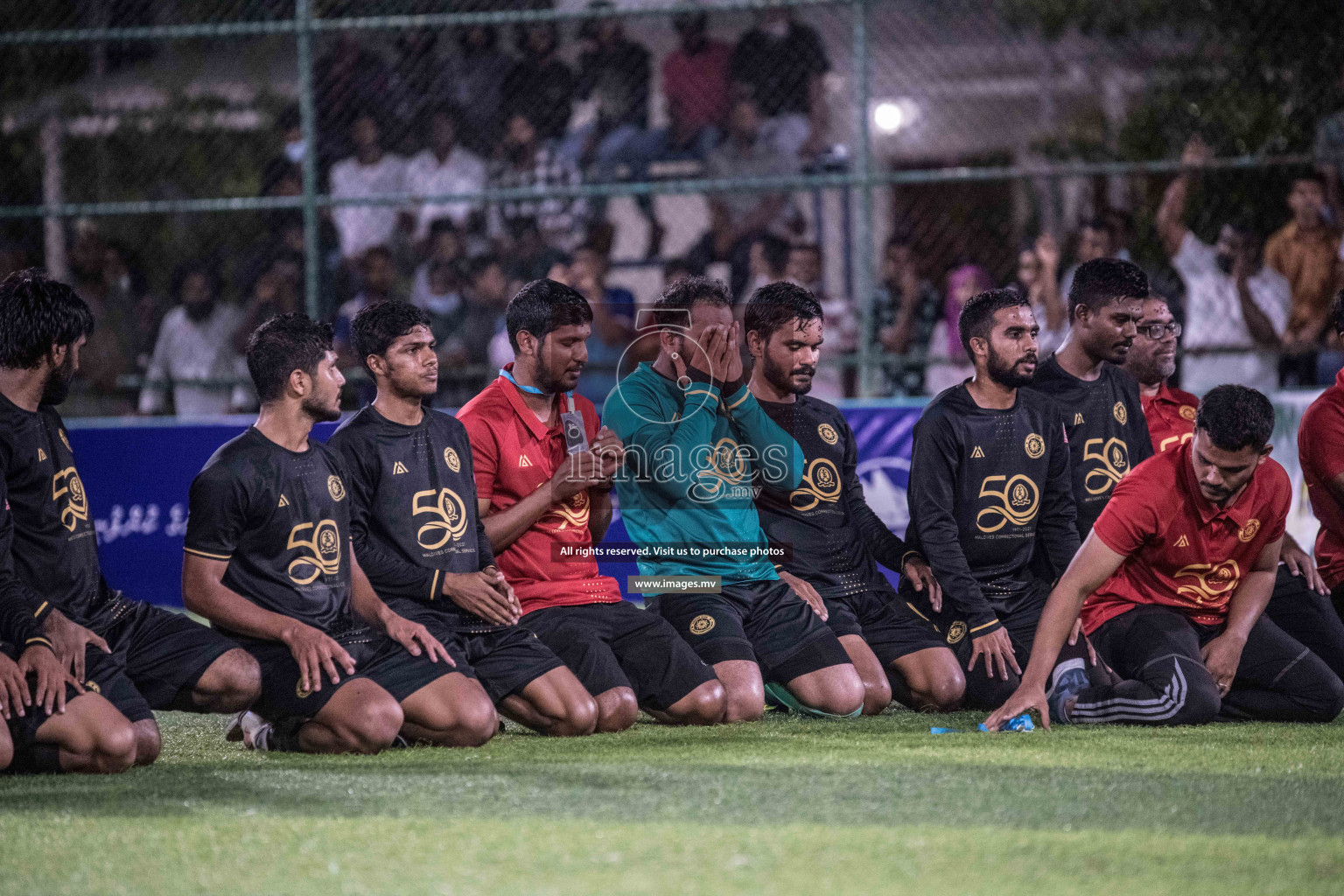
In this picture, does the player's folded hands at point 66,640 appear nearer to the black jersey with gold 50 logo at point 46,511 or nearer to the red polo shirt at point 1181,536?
the black jersey with gold 50 logo at point 46,511

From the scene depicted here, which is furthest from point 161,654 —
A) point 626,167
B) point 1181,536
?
point 626,167

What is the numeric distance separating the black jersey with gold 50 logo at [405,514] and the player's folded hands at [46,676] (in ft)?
3.57

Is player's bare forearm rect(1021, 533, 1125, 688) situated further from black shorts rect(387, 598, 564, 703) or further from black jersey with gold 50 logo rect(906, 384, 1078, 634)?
black shorts rect(387, 598, 564, 703)

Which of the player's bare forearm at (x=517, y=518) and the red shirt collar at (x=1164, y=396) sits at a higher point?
the red shirt collar at (x=1164, y=396)

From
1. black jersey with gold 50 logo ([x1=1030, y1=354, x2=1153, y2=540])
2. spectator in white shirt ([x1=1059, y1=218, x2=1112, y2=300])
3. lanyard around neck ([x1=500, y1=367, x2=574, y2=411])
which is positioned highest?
spectator in white shirt ([x1=1059, y1=218, x2=1112, y2=300])

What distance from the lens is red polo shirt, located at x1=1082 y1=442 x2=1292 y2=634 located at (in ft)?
16.5

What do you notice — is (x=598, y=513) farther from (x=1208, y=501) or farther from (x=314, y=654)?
(x=1208, y=501)

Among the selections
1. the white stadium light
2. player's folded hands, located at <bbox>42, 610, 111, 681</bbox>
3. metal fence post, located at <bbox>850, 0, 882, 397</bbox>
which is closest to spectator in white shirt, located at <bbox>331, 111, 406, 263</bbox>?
metal fence post, located at <bbox>850, 0, 882, 397</bbox>

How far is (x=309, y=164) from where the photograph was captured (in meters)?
9.01

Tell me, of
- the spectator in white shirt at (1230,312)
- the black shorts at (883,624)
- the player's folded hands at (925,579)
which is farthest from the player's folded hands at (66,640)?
the spectator in white shirt at (1230,312)

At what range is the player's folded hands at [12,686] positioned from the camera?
4371 mm

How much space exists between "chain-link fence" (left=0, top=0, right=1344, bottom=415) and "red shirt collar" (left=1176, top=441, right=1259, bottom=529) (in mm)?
3363

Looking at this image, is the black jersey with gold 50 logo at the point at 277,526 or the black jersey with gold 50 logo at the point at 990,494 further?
the black jersey with gold 50 logo at the point at 990,494

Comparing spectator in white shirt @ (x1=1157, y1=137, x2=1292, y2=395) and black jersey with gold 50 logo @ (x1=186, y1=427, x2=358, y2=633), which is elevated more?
spectator in white shirt @ (x1=1157, y1=137, x2=1292, y2=395)
